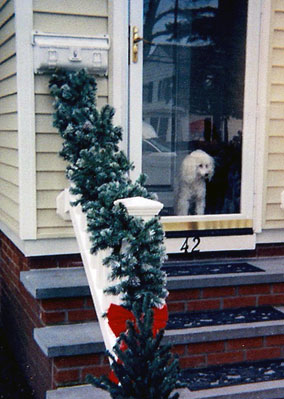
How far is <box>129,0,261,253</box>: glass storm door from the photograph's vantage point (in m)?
3.64

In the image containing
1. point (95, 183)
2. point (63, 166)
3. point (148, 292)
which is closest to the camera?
point (148, 292)

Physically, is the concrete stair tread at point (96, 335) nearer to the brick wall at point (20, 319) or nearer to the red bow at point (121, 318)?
the brick wall at point (20, 319)

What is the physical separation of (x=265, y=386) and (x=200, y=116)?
1850mm

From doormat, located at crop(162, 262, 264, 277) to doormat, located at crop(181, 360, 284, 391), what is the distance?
2.00ft

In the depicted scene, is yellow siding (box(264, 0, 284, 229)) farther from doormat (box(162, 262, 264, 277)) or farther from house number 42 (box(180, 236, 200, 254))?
house number 42 (box(180, 236, 200, 254))

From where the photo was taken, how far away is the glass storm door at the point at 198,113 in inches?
143

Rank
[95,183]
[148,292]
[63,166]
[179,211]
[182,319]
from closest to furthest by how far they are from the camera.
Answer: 1. [148,292]
2. [95,183]
3. [182,319]
4. [63,166]
5. [179,211]

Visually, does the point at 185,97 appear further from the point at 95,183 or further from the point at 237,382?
the point at 237,382

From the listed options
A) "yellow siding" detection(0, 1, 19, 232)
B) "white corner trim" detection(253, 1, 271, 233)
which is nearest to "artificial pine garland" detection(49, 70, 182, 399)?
"yellow siding" detection(0, 1, 19, 232)

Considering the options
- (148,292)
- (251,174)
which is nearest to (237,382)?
(148,292)

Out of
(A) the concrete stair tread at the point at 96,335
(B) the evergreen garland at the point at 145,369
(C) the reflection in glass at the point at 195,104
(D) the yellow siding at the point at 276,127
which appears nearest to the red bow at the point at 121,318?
(B) the evergreen garland at the point at 145,369

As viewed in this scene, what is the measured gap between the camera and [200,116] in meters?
3.78

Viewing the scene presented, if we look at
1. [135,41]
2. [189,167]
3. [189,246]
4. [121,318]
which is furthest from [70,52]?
[121,318]

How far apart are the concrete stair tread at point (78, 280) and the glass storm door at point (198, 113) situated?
437 millimetres
